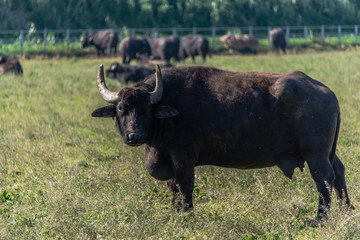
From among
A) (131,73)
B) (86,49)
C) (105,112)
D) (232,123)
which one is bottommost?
(86,49)

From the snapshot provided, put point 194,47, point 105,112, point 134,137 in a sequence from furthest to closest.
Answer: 1. point 194,47
2. point 105,112
3. point 134,137

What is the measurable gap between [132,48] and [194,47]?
16.5ft

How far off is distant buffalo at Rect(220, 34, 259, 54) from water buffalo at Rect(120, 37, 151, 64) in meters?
12.9

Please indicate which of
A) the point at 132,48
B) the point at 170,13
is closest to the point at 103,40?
the point at 132,48

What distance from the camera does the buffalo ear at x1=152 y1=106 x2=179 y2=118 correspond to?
604 centimetres

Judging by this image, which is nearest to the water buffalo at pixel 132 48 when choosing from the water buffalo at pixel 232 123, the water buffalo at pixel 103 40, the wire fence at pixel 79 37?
the water buffalo at pixel 103 40

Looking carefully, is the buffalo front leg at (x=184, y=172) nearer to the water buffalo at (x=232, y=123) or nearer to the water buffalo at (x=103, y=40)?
the water buffalo at (x=232, y=123)

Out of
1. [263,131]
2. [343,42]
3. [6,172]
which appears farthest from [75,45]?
[263,131]

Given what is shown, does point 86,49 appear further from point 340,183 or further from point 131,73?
point 340,183

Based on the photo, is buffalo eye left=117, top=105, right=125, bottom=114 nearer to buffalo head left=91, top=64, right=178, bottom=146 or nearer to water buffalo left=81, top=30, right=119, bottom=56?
buffalo head left=91, top=64, right=178, bottom=146

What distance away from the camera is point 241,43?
139 ft

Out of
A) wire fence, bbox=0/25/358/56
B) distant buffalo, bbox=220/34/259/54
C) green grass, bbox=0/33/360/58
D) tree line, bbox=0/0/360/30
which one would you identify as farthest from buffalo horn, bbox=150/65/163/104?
tree line, bbox=0/0/360/30

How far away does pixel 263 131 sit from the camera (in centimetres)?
632

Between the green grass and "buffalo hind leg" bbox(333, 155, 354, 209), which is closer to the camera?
"buffalo hind leg" bbox(333, 155, 354, 209)
